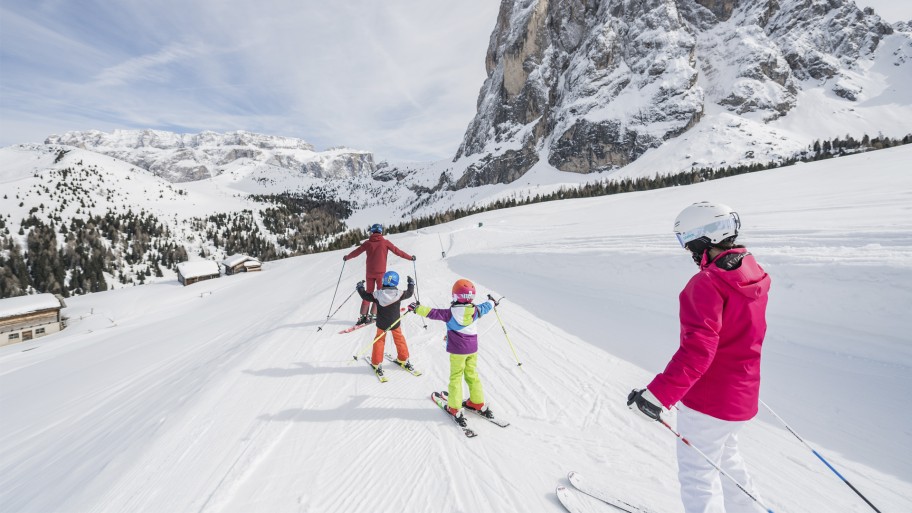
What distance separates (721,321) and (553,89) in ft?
495

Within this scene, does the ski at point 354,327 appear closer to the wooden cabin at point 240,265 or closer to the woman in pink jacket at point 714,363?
the woman in pink jacket at point 714,363

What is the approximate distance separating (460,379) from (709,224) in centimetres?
335

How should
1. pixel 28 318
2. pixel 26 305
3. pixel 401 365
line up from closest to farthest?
pixel 401 365
pixel 28 318
pixel 26 305

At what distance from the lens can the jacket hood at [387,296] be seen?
603cm

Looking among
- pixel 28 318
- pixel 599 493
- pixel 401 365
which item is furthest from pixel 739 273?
pixel 28 318

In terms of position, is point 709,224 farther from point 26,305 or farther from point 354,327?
point 26,305

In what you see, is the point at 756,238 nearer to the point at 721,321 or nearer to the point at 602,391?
the point at 602,391

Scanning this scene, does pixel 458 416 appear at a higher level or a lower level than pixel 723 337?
lower

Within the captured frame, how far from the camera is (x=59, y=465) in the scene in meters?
4.60

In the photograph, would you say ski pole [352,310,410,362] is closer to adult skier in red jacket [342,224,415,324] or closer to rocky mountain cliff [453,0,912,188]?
adult skier in red jacket [342,224,415,324]

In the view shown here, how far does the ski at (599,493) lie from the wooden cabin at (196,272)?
45.7 m

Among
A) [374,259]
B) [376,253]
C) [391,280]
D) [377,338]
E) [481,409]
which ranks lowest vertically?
[481,409]

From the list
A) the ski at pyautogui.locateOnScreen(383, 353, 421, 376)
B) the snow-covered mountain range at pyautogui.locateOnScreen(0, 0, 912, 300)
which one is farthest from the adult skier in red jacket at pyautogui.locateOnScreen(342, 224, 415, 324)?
the snow-covered mountain range at pyautogui.locateOnScreen(0, 0, 912, 300)

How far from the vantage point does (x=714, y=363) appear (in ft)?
8.34
